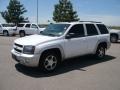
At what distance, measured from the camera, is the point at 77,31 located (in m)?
8.07

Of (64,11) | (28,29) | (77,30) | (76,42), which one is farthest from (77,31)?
(64,11)

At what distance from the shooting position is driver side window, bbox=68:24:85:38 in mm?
7718

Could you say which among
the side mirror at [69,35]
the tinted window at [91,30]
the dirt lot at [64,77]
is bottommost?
the dirt lot at [64,77]

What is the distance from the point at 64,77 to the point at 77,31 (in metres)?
2.38

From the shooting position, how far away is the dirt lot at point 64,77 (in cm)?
557

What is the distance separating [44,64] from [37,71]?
0.51 meters

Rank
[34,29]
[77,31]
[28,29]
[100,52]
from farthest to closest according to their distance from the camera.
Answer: [28,29]
[34,29]
[100,52]
[77,31]

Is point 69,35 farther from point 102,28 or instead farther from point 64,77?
point 102,28

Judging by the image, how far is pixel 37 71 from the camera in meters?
7.09

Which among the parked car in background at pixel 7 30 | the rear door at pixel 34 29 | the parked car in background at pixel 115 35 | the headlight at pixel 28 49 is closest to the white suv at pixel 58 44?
the headlight at pixel 28 49

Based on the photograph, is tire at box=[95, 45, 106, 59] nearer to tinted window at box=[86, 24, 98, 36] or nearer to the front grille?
tinted window at box=[86, 24, 98, 36]

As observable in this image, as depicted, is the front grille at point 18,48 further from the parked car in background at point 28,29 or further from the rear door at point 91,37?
the parked car in background at point 28,29

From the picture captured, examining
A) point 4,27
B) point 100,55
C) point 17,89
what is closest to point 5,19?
point 4,27

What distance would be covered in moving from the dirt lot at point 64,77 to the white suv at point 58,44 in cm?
45
